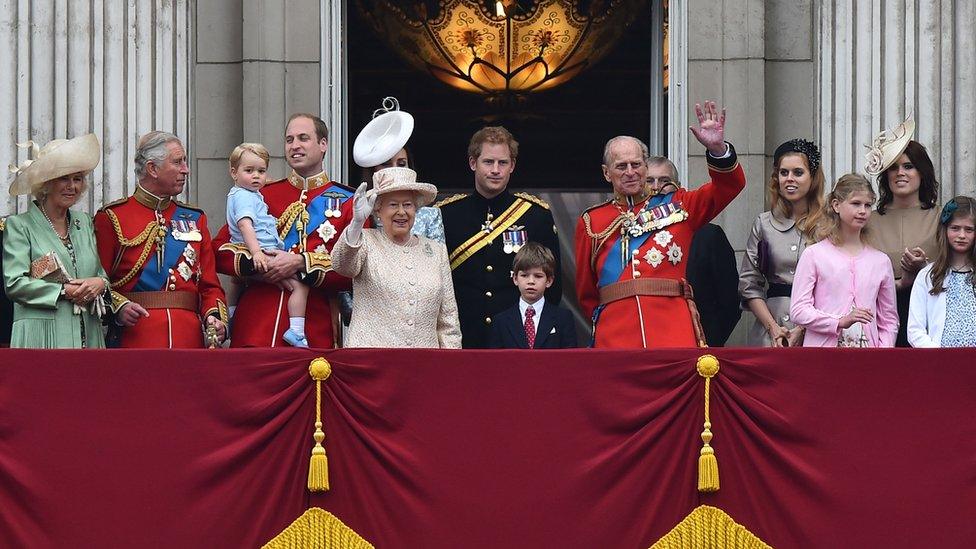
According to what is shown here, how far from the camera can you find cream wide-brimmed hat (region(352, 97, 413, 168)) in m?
9.89

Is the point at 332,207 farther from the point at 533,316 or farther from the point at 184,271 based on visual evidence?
the point at 533,316

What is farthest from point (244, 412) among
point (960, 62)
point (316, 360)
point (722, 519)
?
point (960, 62)

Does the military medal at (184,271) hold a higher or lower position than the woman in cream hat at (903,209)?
lower

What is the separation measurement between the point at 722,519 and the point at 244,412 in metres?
2.18

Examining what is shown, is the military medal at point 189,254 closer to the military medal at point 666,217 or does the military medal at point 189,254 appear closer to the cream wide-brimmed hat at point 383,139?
the cream wide-brimmed hat at point 383,139

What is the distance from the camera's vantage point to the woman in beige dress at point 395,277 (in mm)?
9250

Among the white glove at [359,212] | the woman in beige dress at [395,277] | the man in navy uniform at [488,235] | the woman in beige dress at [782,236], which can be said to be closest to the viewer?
the white glove at [359,212]

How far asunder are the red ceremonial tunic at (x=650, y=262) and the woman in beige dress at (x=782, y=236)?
729 mm

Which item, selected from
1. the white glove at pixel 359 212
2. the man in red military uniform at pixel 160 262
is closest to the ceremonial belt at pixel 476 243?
the white glove at pixel 359 212

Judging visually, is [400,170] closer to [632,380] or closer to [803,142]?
[632,380]

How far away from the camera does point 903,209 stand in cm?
1046

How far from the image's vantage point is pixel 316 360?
8.80 meters

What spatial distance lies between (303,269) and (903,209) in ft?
10.5

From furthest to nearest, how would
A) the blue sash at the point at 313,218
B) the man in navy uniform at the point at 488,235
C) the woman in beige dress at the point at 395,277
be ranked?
the man in navy uniform at the point at 488,235 < the blue sash at the point at 313,218 < the woman in beige dress at the point at 395,277
